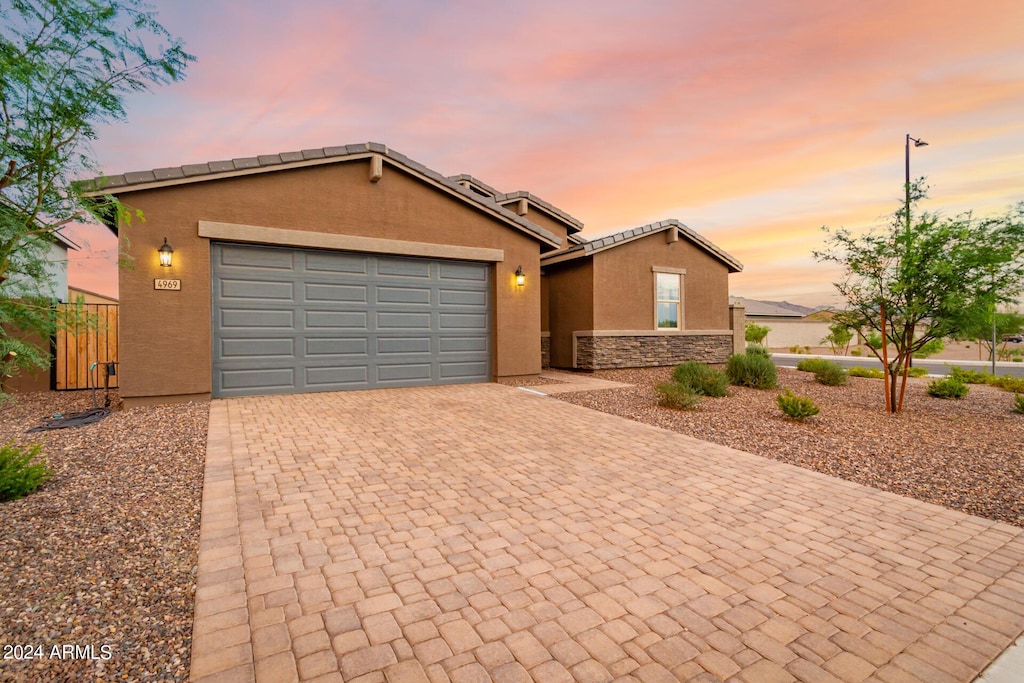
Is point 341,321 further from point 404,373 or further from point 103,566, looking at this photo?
point 103,566

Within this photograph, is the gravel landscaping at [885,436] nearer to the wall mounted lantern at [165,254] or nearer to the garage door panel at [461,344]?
the garage door panel at [461,344]

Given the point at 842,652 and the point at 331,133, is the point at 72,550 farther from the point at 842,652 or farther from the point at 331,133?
the point at 331,133

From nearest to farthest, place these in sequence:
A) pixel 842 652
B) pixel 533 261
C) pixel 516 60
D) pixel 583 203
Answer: pixel 842 652
pixel 516 60
pixel 533 261
pixel 583 203

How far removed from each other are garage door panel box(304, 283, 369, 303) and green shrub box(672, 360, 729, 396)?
6846mm

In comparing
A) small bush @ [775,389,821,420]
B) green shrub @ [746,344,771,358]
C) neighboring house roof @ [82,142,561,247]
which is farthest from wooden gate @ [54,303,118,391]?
green shrub @ [746,344,771,358]

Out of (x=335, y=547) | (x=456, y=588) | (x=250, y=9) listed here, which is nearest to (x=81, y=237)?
(x=335, y=547)

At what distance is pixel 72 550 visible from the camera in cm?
290

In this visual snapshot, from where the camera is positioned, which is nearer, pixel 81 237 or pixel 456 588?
pixel 456 588

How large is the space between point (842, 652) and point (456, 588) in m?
1.89

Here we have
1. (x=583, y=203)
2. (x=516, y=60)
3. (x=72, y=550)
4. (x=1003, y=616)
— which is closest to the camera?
(x=1003, y=616)

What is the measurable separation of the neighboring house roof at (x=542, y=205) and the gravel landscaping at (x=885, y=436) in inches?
327

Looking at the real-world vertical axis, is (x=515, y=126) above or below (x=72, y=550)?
above

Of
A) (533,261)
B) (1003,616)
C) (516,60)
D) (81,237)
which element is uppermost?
(516,60)

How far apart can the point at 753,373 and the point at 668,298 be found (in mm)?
4440
